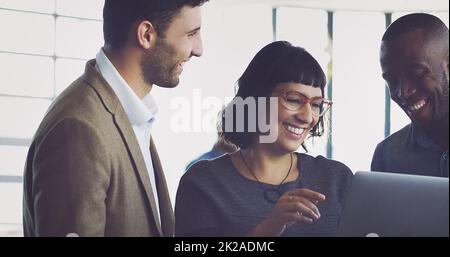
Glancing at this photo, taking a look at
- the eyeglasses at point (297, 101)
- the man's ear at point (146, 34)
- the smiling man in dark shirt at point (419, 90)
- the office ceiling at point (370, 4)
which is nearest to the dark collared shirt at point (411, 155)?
the smiling man in dark shirt at point (419, 90)

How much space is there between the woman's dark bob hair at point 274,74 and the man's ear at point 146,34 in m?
0.27

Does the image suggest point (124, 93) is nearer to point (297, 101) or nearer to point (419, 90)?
point (297, 101)

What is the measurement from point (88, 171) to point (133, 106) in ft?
0.77

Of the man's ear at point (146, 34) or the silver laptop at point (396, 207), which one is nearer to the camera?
the silver laptop at point (396, 207)

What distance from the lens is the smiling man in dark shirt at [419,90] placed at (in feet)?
5.42

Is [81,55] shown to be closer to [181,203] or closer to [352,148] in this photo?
[181,203]

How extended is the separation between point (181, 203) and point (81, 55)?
1.62 feet

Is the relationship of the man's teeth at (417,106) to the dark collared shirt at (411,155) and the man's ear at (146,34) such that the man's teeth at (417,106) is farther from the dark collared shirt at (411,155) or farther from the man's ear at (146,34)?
the man's ear at (146,34)

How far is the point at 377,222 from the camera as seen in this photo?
4.66ft

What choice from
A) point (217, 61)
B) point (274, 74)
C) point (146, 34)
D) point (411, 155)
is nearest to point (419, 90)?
→ point (411, 155)

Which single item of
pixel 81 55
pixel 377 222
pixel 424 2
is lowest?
pixel 377 222

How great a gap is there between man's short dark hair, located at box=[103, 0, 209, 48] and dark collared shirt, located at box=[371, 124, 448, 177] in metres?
0.69

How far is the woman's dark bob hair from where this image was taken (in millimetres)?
1710
